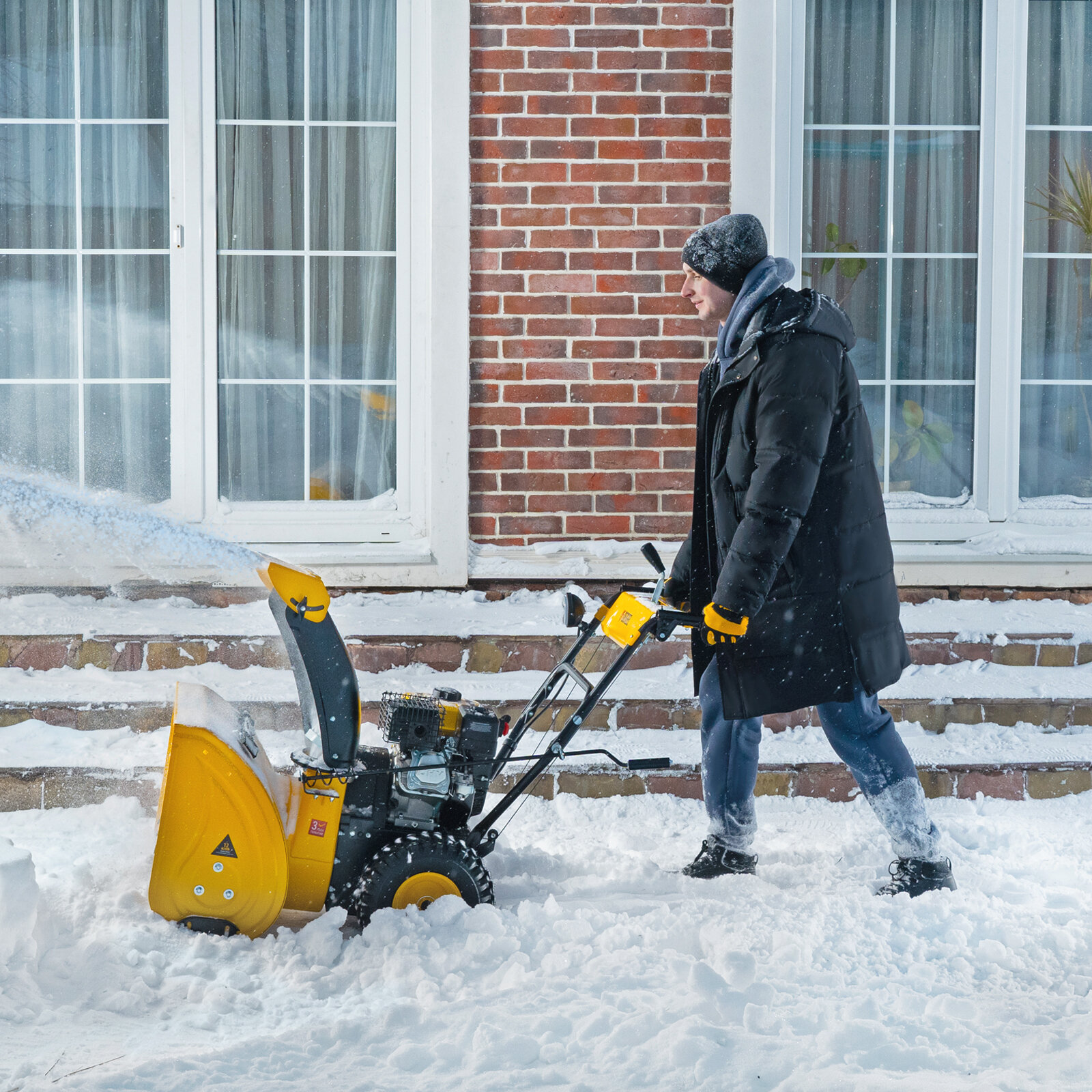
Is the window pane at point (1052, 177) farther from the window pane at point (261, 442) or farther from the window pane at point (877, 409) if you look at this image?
the window pane at point (261, 442)

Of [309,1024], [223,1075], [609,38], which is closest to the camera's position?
[223,1075]

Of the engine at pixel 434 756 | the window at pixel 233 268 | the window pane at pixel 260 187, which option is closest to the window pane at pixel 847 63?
the window at pixel 233 268

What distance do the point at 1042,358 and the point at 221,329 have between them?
3.61m

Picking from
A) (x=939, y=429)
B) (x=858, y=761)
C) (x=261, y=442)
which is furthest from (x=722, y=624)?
(x=261, y=442)

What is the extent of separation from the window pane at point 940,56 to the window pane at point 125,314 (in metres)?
3.26

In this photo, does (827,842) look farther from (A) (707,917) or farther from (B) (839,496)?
(B) (839,496)

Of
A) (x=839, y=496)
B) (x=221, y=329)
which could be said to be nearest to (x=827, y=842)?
(x=839, y=496)

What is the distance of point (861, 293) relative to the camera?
4.71 metres

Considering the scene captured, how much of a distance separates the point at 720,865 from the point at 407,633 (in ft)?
5.15

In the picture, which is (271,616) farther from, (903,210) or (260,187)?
(903,210)

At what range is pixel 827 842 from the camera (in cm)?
354

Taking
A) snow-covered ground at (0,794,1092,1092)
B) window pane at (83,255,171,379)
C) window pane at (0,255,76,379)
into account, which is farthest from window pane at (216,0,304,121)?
snow-covered ground at (0,794,1092,1092)

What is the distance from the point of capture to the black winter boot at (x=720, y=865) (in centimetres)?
320

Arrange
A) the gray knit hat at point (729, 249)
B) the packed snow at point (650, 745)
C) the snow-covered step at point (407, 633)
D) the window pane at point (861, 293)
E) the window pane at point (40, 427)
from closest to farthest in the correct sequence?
the gray knit hat at point (729, 249) → the packed snow at point (650, 745) → the snow-covered step at point (407, 633) → the window pane at point (40, 427) → the window pane at point (861, 293)
